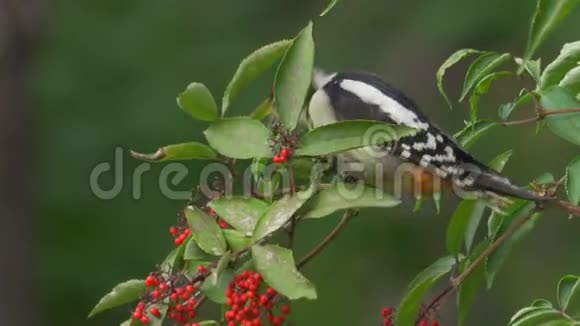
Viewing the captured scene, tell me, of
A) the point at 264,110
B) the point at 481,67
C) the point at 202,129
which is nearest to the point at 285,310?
the point at 264,110

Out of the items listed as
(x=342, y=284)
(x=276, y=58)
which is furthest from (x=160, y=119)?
(x=276, y=58)

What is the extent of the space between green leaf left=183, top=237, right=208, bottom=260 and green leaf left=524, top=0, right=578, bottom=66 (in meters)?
0.84

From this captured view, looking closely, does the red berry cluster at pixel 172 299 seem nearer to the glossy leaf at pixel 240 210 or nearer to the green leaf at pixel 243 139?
the glossy leaf at pixel 240 210

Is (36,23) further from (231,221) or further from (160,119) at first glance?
(231,221)

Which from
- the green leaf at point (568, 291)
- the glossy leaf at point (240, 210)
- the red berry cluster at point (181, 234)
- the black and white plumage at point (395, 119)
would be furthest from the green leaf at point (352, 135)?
the black and white plumage at point (395, 119)

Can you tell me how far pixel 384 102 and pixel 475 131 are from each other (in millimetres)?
855

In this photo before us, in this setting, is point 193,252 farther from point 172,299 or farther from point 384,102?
point 384,102

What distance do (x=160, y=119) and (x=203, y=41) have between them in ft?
3.61

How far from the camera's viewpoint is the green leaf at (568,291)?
261cm

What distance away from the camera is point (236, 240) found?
2656mm

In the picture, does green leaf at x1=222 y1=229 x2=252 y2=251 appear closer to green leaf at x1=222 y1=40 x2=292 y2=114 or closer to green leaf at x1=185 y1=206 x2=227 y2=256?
green leaf at x1=185 y1=206 x2=227 y2=256

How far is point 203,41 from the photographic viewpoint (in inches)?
348

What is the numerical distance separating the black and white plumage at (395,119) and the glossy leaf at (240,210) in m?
0.78

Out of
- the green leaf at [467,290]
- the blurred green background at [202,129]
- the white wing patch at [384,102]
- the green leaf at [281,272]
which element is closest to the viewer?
the green leaf at [281,272]
